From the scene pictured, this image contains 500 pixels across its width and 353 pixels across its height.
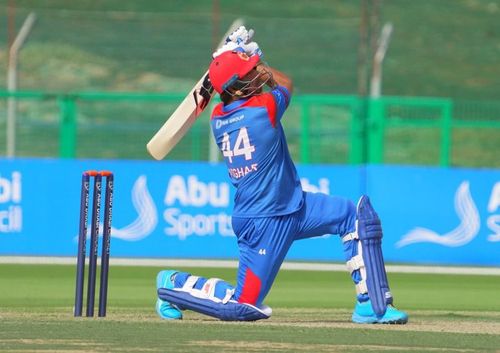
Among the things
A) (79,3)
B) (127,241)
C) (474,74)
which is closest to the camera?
(127,241)

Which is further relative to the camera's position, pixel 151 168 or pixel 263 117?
pixel 151 168

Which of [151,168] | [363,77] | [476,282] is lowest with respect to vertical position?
[476,282]

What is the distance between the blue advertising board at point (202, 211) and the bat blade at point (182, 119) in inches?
343

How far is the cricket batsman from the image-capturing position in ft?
30.5

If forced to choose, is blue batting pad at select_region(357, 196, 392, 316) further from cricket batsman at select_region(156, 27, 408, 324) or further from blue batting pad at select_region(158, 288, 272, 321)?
blue batting pad at select_region(158, 288, 272, 321)

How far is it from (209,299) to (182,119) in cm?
131


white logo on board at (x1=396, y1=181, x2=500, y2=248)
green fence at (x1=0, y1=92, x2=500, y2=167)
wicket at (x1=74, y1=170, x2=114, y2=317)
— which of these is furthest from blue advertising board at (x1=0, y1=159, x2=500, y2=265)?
wicket at (x1=74, y1=170, x2=114, y2=317)

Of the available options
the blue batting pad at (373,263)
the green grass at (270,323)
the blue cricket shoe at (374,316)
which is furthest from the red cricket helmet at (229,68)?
the blue cricket shoe at (374,316)

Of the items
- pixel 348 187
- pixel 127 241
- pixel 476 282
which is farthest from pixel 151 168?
pixel 476 282

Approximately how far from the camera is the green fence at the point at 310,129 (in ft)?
72.3

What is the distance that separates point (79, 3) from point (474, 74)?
9.64 m

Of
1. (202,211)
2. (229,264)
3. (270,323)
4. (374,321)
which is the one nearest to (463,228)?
(229,264)

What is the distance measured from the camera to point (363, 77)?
24891mm

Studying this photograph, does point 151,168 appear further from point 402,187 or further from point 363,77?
point 363,77
